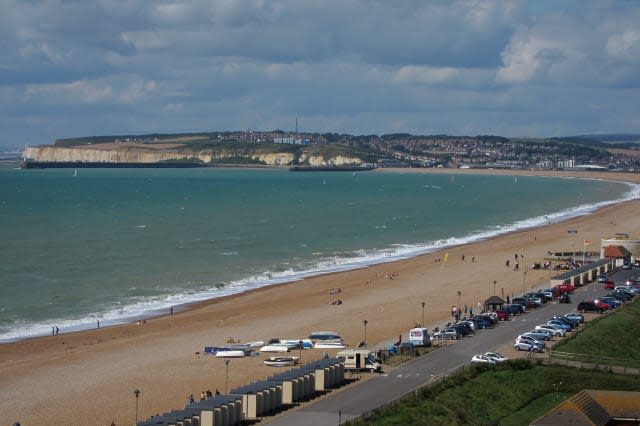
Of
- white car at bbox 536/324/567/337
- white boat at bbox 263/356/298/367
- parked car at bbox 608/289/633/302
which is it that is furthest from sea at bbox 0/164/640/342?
parked car at bbox 608/289/633/302

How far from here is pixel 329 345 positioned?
102ft

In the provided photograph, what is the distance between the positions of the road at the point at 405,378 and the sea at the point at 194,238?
1394cm

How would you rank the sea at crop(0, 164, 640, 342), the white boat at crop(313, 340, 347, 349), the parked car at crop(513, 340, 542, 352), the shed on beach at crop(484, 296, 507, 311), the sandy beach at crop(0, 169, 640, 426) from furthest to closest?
the sea at crop(0, 164, 640, 342) < the shed on beach at crop(484, 296, 507, 311) < the white boat at crop(313, 340, 347, 349) < the parked car at crop(513, 340, 542, 352) < the sandy beach at crop(0, 169, 640, 426)

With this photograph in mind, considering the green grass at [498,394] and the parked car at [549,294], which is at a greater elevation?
the green grass at [498,394]

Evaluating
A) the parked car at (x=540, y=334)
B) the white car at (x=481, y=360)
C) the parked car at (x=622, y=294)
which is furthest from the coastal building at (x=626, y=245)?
the white car at (x=481, y=360)

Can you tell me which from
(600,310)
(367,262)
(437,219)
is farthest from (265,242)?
(600,310)

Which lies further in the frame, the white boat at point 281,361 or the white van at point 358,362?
the white boat at point 281,361

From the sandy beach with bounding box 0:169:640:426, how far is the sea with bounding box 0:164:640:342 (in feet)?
7.81

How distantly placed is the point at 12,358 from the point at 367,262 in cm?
2826

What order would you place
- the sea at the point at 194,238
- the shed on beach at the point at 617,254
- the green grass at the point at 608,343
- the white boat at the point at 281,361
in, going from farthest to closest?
the shed on beach at the point at 617,254 < the sea at the point at 194,238 < the white boat at the point at 281,361 < the green grass at the point at 608,343

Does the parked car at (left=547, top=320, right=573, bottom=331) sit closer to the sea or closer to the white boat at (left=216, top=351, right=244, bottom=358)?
the white boat at (left=216, top=351, right=244, bottom=358)

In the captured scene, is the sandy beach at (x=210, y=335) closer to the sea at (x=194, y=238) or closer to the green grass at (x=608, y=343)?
the sea at (x=194, y=238)

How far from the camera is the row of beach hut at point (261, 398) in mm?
20266

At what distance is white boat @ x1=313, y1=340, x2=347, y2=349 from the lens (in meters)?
31.0
